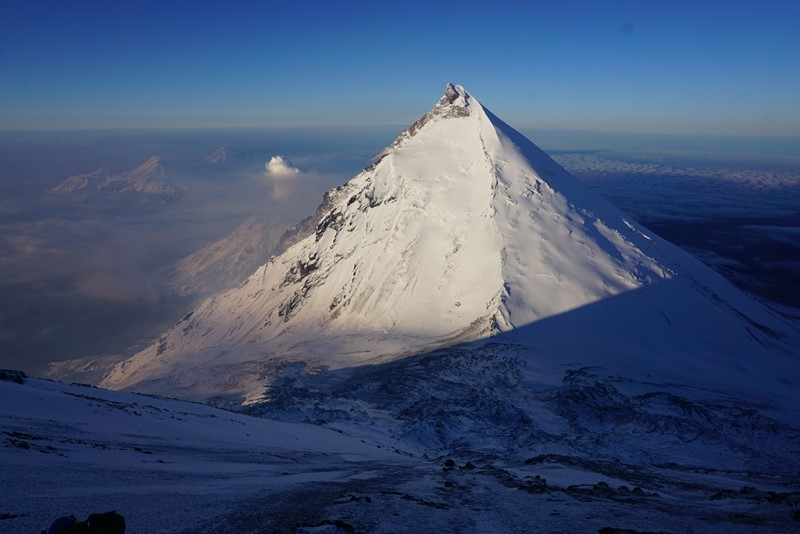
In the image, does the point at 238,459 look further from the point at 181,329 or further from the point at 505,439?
the point at 181,329

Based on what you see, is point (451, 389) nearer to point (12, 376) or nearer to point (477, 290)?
point (477, 290)

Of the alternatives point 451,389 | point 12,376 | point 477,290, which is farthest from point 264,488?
point 477,290

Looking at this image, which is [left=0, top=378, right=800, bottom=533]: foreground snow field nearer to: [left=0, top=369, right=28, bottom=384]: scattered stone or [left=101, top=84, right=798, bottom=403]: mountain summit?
[left=0, top=369, right=28, bottom=384]: scattered stone

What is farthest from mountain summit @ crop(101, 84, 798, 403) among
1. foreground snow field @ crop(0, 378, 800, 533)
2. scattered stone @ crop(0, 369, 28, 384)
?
foreground snow field @ crop(0, 378, 800, 533)

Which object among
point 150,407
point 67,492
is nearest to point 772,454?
point 150,407

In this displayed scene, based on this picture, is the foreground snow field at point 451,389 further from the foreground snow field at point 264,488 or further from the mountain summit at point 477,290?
the mountain summit at point 477,290

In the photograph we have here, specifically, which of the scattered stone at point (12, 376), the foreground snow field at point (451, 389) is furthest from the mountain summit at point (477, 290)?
the scattered stone at point (12, 376)
